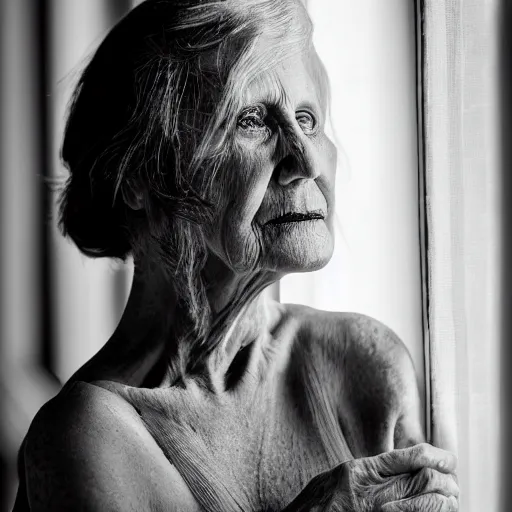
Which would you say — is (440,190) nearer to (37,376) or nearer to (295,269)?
(295,269)

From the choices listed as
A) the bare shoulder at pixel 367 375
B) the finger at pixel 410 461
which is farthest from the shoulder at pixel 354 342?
the finger at pixel 410 461

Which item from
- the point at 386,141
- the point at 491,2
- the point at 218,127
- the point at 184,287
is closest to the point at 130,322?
the point at 184,287

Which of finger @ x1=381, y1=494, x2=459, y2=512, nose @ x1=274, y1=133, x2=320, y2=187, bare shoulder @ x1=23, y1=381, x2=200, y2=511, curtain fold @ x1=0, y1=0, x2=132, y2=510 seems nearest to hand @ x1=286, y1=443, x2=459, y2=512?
finger @ x1=381, y1=494, x2=459, y2=512

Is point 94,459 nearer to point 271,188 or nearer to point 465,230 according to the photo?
point 271,188

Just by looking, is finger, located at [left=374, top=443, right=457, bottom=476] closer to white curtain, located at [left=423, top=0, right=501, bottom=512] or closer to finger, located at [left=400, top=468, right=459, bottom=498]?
finger, located at [left=400, top=468, right=459, bottom=498]

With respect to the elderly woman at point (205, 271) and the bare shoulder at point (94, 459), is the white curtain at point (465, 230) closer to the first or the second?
the elderly woman at point (205, 271)

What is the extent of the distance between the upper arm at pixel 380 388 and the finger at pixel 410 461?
0.26ft

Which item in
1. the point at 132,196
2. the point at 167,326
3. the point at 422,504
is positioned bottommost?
the point at 422,504

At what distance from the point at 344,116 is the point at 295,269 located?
7.8 inches

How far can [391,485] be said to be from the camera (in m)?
0.56

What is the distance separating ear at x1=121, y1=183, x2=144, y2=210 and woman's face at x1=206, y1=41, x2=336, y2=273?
0.22 ft

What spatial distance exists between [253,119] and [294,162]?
4 cm

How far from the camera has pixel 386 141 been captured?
0.70m

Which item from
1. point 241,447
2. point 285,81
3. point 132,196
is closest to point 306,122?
point 285,81
